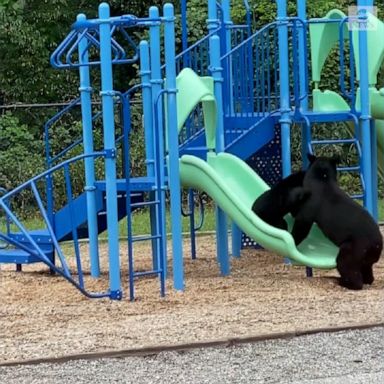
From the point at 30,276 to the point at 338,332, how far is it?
13.0 ft

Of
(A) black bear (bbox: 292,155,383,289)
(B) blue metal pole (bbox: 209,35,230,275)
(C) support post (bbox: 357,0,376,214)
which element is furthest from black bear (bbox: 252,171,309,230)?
(C) support post (bbox: 357,0,376,214)

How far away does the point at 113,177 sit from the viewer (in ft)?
28.9

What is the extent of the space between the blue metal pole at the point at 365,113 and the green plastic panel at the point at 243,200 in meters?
0.83

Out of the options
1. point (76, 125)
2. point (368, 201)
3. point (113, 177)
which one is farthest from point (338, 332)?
point (76, 125)

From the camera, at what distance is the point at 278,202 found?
951 cm

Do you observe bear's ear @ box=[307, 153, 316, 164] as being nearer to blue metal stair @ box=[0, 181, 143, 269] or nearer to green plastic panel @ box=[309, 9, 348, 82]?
blue metal stair @ box=[0, 181, 143, 269]

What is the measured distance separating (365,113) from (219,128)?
1.39m

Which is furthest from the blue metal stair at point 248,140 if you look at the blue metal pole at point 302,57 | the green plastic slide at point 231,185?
the green plastic slide at point 231,185

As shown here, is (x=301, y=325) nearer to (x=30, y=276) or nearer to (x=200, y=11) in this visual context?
(x=30, y=276)

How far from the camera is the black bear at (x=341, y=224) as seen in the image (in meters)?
9.14

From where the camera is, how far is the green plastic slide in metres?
9.29

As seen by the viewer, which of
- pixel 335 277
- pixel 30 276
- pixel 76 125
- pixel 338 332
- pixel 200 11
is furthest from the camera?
pixel 200 11

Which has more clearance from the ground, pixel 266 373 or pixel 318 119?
pixel 318 119

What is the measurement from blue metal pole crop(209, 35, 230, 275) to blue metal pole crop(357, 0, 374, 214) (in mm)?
1308
